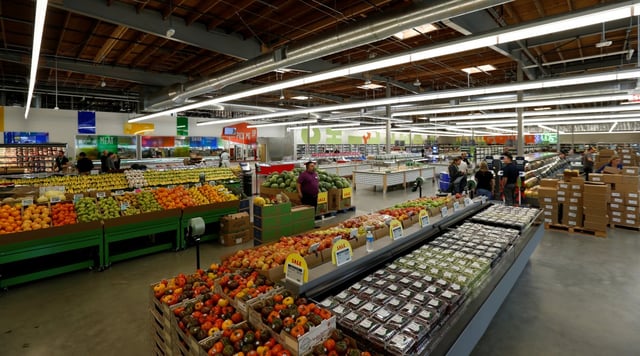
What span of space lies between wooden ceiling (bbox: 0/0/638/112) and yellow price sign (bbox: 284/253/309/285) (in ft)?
11.0

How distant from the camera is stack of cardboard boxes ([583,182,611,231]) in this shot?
6355mm

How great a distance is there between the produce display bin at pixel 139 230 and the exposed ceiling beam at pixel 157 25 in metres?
3.02

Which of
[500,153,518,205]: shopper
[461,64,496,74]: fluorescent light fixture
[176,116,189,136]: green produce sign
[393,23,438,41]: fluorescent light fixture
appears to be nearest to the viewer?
[393,23,438,41]: fluorescent light fixture

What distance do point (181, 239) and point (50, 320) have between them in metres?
2.34

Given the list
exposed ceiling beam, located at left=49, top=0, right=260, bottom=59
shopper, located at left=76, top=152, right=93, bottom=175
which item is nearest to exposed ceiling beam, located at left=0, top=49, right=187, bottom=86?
shopper, located at left=76, top=152, right=93, bottom=175

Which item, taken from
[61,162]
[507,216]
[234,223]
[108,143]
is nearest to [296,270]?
[507,216]

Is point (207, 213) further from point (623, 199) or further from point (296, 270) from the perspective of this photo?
point (623, 199)

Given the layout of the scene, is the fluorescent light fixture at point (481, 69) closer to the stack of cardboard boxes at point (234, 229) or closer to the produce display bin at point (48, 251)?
the stack of cardboard boxes at point (234, 229)

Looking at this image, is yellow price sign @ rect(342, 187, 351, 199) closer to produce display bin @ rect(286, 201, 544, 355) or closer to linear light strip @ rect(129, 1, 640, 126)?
linear light strip @ rect(129, 1, 640, 126)

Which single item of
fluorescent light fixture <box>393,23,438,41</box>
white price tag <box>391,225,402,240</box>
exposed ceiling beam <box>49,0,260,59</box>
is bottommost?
white price tag <box>391,225,402,240</box>

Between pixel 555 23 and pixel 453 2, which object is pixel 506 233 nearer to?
pixel 555 23

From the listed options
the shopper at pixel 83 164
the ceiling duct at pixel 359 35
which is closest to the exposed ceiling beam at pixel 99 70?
the shopper at pixel 83 164

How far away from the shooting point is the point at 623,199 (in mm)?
6949

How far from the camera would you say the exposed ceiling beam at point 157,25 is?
4.61m
